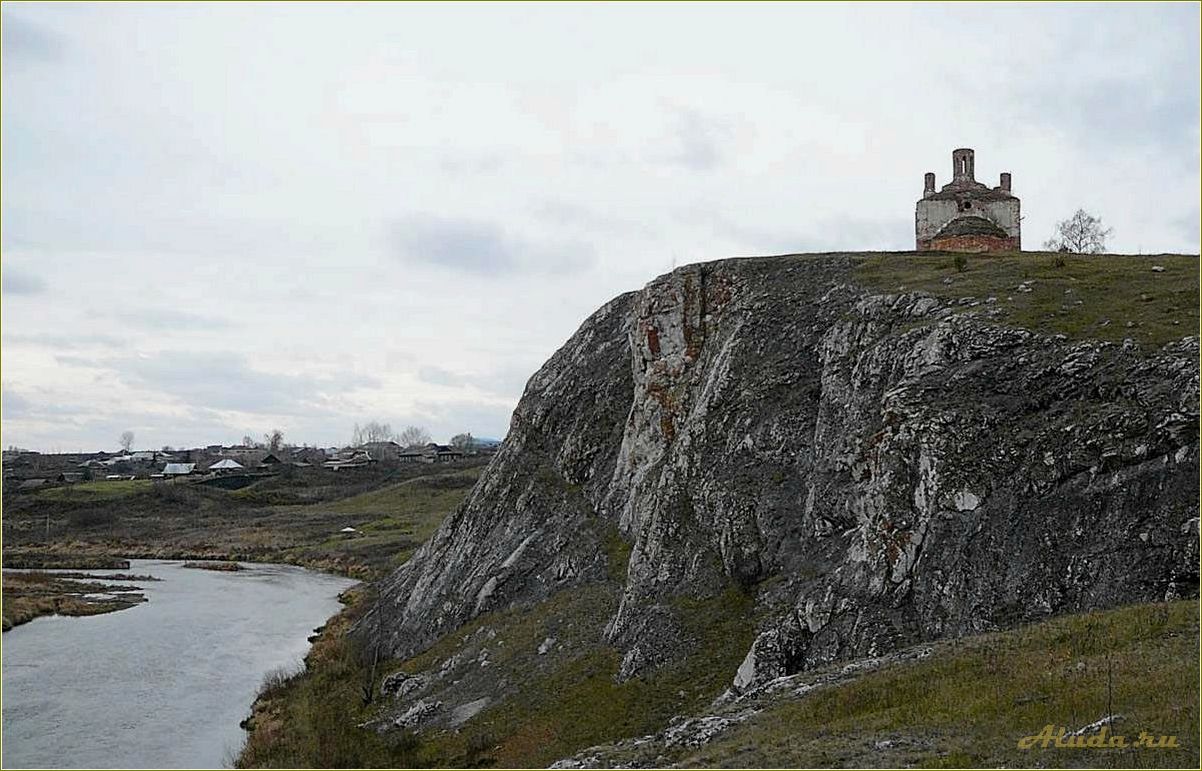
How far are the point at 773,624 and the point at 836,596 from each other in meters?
2.18

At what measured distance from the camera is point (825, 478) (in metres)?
33.2

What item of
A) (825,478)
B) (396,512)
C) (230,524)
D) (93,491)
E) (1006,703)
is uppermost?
(825,478)

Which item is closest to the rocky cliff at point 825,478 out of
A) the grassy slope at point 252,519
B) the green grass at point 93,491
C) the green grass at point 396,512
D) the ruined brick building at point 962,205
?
the ruined brick building at point 962,205

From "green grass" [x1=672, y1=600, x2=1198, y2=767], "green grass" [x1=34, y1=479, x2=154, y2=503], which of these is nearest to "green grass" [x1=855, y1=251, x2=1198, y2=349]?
"green grass" [x1=672, y1=600, x2=1198, y2=767]

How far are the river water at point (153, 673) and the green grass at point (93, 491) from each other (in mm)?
77641

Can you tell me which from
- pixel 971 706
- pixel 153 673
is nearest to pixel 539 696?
pixel 971 706

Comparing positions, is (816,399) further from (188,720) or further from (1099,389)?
(188,720)

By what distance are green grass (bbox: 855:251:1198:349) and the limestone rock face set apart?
111 centimetres

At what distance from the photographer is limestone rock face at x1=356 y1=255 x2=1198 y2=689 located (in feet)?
82.1

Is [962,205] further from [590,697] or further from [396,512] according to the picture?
[396,512]

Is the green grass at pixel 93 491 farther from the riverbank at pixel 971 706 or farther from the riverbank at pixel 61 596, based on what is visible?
the riverbank at pixel 971 706

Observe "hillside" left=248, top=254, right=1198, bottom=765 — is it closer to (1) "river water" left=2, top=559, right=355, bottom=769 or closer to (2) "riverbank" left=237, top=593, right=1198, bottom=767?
(2) "riverbank" left=237, top=593, right=1198, bottom=767

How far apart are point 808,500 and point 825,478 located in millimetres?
1076

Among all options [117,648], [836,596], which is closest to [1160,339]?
[836,596]
